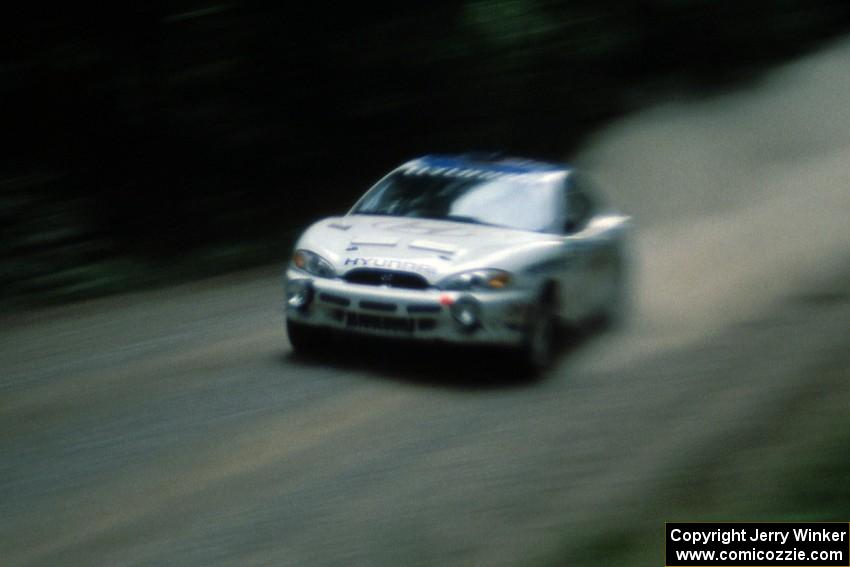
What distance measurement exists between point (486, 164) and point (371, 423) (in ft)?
11.0

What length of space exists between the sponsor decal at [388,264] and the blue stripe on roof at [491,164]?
1909mm

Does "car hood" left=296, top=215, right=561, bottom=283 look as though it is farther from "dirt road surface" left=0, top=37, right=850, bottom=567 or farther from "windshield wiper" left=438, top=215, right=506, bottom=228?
"dirt road surface" left=0, top=37, right=850, bottom=567

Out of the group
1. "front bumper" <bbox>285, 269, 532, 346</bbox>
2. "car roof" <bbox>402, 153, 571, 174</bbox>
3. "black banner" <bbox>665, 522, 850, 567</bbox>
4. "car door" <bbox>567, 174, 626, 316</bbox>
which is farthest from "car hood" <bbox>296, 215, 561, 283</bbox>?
"black banner" <bbox>665, 522, 850, 567</bbox>

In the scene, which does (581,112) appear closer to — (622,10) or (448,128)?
(622,10)

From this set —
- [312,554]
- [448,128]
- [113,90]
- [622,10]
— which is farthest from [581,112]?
[312,554]

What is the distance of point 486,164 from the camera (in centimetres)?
1120

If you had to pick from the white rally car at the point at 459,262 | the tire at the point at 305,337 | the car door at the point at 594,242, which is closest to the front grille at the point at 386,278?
the white rally car at the point at 459,262

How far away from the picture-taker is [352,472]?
7.54 metres

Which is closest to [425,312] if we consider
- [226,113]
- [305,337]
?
[305,337]

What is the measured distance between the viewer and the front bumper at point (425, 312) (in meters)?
9.29

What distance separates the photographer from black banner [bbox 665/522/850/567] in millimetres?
5762

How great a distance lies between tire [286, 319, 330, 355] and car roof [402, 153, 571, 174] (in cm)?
176

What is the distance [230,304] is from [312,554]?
6756 millimetres

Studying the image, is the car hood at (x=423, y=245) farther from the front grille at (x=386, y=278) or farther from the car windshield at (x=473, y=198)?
the car windshield at (x=473, y=198)
